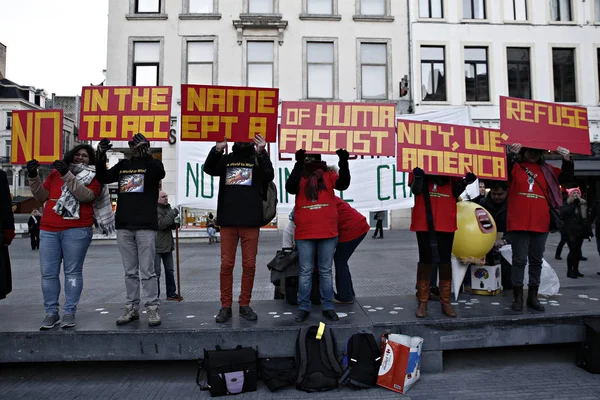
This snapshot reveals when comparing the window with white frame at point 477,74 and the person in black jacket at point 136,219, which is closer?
the person in black jacket at point 136,219

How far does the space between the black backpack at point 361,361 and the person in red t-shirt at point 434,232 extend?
2.66 feet

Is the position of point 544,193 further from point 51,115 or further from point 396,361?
point 51,115

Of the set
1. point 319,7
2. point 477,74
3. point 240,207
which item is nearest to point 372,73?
point 319,7

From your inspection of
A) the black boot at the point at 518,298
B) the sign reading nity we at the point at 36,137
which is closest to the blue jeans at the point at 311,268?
the black boot at the point at 518,298

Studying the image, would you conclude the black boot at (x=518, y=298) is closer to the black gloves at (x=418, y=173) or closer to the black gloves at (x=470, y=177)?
the black gloves at (x=470, y=177)

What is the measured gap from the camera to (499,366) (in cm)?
425

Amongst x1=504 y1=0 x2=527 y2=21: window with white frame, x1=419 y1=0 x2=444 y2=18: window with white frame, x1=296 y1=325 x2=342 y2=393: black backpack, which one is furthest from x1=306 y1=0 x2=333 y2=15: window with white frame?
x1=296 y1=325 x2=342 y2=393: black backpack

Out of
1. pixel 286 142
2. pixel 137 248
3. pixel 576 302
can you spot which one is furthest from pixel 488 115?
pixel 137 248

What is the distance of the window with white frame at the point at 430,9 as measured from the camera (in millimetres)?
19984

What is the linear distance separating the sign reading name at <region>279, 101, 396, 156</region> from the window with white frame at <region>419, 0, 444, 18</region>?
17.5m

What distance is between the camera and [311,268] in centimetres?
441

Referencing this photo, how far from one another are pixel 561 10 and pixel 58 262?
2417 centimetres

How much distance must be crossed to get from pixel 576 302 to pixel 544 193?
142cm

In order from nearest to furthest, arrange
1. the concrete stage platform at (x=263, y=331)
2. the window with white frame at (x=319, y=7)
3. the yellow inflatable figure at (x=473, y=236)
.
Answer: the concrete stage platform at (x=263, y=331) < the yellow inflatable figure at (x=473, y=236) < the window with white frame at (x=319, y=7)
